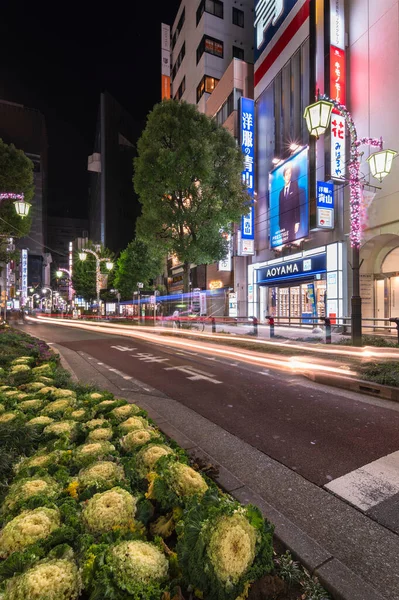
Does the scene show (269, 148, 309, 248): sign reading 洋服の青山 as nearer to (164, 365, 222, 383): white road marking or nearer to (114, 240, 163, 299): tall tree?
(164, 365, 222, 383): white road marking

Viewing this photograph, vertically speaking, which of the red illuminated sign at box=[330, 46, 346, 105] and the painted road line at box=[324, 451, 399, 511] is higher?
the red illuminated sign at box=[330, 46, 346, 105]

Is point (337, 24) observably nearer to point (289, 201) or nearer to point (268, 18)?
point (289, 201)

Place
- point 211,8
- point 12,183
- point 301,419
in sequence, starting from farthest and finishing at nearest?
point 211,8 < point 12,183 < point 301,419

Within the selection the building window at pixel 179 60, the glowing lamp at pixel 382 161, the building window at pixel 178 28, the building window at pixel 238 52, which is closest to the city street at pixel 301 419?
the glowing lamp at pixel 382 161

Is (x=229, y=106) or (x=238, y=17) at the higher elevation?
(x=238, y=17)

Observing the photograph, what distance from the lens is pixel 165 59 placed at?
48.8 metres

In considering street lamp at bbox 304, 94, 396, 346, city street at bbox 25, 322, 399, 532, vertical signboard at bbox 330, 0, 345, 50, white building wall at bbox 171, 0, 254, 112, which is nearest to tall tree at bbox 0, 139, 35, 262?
city street at bbox 25, 322, 399, 532

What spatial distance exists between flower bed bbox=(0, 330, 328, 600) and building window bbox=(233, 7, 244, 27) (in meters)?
49.7

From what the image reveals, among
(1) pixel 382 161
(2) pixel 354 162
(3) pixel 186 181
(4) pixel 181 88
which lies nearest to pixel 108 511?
(1) pixel 382 161

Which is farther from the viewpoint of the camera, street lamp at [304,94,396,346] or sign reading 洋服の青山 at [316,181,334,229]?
sign reading 洋服の青山 at [316,181,334,229]

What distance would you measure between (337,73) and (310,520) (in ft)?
70.6

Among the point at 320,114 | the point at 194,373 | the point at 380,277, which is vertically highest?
the point at 320,114

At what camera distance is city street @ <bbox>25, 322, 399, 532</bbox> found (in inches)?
128

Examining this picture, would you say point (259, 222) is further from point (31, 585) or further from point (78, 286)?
point (78, 286)
